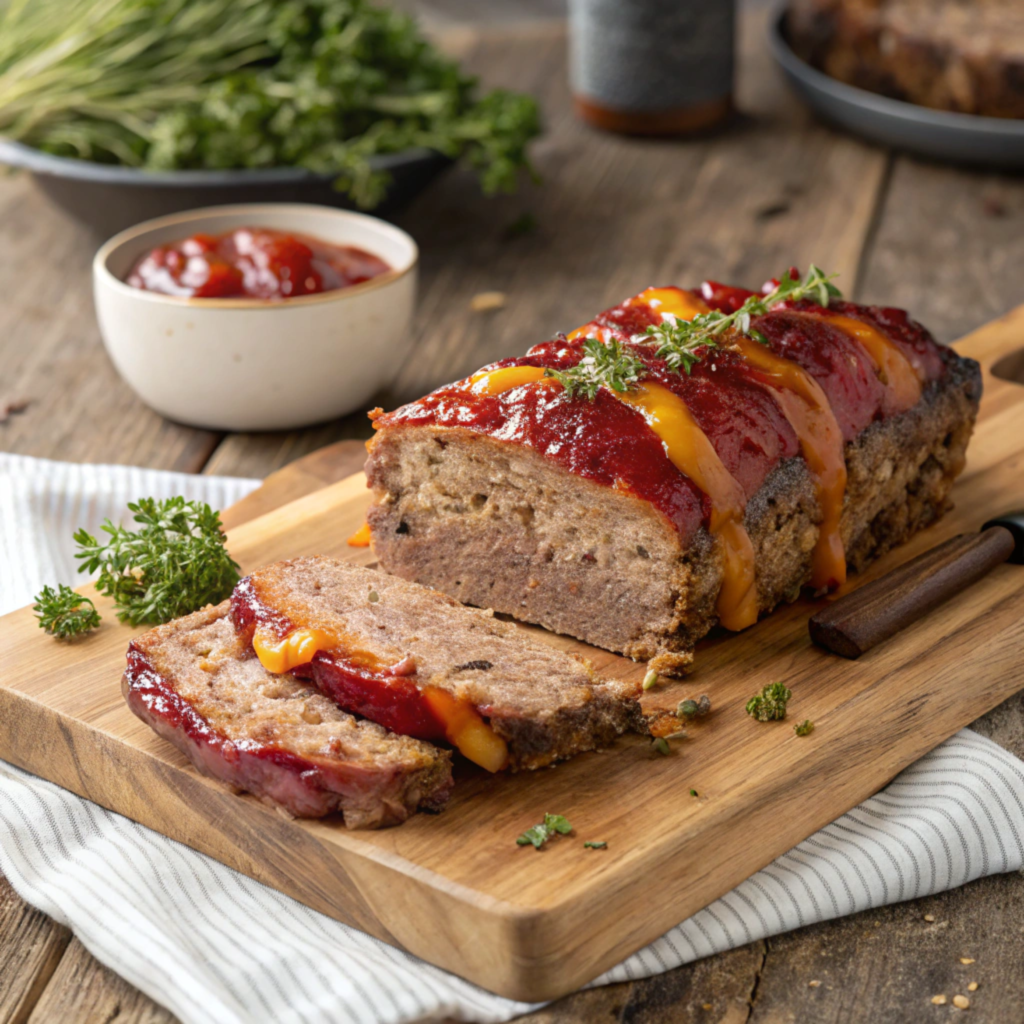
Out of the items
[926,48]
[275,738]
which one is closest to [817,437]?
[275,738]

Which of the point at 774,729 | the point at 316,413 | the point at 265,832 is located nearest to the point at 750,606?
the point at 774,729

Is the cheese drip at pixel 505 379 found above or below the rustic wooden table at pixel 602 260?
above

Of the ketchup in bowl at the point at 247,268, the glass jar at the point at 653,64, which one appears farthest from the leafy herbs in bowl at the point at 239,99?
the glass jar at the point at 653,64

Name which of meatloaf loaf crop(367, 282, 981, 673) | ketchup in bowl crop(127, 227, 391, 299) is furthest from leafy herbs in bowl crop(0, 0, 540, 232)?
meatloaf loaf crop(367, 282, 981, 673)

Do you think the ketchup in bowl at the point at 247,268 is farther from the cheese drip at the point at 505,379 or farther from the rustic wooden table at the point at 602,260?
the cheese drip at the point at 505,379

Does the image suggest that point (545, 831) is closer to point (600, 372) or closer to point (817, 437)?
point (600, 372)

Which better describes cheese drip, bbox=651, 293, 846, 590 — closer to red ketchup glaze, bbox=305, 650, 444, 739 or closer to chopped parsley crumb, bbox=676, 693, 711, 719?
chopped parsley crumb, bbox=676, 693, 711, 719
